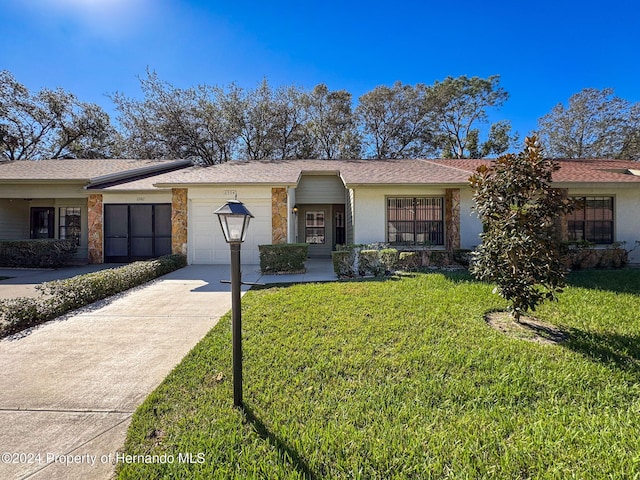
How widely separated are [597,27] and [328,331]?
16.3 metres

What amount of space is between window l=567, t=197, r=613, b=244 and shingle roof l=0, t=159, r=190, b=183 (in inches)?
696

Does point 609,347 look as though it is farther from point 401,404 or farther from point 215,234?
point 215,234

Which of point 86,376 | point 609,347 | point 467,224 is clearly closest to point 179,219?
point 86,376

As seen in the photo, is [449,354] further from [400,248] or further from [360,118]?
[360,118]

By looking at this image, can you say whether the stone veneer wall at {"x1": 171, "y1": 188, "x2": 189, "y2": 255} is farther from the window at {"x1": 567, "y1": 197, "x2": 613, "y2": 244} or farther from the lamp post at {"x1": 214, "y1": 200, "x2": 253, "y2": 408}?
the window at {"x1": 567, "y1": 197, "x2": 613, "y2": 244}

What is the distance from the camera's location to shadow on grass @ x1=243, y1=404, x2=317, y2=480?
1.98 m

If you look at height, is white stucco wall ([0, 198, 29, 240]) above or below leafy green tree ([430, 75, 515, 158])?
below

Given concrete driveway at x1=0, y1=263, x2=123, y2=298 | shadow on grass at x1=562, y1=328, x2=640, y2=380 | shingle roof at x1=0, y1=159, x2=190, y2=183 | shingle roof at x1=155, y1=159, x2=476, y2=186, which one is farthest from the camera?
shingle roof at x1=0, y1=159, x2=190, y2=183

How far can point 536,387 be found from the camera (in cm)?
293

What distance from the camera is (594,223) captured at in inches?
409

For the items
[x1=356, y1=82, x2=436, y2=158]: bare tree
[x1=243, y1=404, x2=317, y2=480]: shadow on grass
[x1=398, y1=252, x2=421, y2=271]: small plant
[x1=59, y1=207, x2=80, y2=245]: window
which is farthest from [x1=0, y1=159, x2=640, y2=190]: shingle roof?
[x1=356, y1=82, x2=436, y2=158]: bare tree

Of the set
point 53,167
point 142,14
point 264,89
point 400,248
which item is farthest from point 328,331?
point 264,89

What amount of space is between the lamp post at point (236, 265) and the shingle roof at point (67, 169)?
11818 mm

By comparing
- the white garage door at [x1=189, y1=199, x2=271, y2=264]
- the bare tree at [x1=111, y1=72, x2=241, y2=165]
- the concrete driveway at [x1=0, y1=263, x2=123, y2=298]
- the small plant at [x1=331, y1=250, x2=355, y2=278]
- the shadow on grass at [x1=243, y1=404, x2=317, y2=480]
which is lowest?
the shadow on grass at [x1=243, y1=404, x2=317, y2=480]
